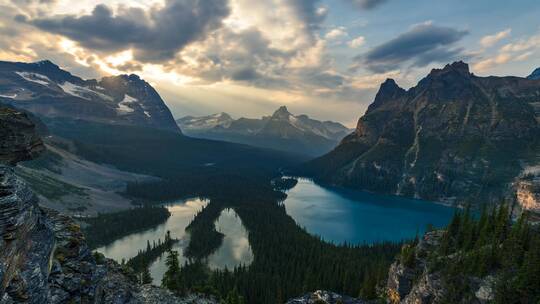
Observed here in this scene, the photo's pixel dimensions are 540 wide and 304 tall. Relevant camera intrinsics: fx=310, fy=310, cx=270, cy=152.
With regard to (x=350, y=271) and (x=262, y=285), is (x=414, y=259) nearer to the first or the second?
(x=350, y=271)

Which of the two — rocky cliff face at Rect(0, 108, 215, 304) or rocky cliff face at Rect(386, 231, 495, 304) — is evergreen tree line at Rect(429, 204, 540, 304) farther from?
rocky cliff face at Rect(0, 108, 215, 304)

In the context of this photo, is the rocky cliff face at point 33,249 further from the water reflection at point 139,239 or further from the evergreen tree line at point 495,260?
the water reflection at point 139,239

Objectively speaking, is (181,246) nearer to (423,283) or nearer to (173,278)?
(173,278)

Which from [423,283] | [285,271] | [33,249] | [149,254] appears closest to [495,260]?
[423,283]

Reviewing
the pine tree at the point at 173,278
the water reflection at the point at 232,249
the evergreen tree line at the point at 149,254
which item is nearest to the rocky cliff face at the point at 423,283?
the pine tree at the point at 173,278

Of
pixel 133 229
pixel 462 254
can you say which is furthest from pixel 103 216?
pixel 462 254

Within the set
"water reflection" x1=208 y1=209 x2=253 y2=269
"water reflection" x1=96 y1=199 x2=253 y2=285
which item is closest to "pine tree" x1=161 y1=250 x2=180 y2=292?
"water reflection" x1=96 y1=199 x2=253 y2=285

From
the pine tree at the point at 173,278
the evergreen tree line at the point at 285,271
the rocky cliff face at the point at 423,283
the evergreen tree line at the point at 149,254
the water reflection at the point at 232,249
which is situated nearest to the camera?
the rocky cliff face at the point at 423,283
